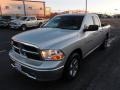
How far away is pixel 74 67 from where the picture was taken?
534 cm

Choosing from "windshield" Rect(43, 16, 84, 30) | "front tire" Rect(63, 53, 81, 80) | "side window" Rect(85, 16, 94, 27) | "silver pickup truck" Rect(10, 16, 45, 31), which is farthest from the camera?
"silver pickup truck" Rect(10, 16, 45, 31)

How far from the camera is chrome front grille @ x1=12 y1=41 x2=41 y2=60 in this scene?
14.6 feet

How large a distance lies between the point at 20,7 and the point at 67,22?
44.5m

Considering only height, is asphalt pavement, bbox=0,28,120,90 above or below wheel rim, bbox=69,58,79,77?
below

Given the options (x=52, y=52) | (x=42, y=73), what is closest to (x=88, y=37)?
(x=52, y=52)

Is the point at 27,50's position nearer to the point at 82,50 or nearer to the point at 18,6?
the point at 82,50

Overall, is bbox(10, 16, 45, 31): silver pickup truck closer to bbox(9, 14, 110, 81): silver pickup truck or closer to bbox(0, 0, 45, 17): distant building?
bbox(9, 14, 110, 81): silver pickup truck

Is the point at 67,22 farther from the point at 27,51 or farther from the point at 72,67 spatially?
the point at 27,51

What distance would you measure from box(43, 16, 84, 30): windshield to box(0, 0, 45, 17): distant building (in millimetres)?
40416

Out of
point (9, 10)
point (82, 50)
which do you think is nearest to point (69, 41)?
point (82, 50)

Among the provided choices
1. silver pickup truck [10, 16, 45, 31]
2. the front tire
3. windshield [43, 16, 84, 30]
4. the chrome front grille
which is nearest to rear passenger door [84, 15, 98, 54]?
windshield [43, 16, 84, 30]

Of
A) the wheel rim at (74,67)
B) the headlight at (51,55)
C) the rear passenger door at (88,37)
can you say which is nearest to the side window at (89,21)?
the rear passenger door at (88,37)

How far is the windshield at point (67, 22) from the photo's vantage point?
5.96 meters

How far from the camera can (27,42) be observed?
4613 millimetres
